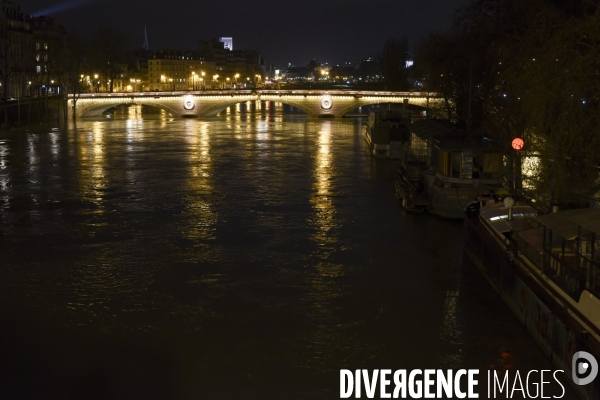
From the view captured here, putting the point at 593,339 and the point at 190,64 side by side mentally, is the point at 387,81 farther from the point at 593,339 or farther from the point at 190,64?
the point at 593,339

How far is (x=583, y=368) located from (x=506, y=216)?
4744 mm

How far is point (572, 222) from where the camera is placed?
334 inches

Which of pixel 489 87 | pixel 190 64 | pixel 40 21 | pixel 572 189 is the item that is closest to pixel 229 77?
pixel 190 64

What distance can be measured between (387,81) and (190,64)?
51643 mm

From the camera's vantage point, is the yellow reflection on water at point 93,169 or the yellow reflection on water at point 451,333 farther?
the yellow reflection on water at point 93,169

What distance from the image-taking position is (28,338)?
909 cm

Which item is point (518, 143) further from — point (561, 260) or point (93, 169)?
point (93, 169)

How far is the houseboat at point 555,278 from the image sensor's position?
7.60 metres

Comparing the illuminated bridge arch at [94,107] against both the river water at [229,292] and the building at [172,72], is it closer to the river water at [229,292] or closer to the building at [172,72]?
the river water at [229,292]

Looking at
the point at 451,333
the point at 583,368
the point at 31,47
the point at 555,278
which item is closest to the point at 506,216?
the point at 451,333

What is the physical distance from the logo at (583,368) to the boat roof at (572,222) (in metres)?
1.16

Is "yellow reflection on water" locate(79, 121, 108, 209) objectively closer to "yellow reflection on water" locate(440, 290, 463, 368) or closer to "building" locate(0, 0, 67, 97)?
"yellow reflection on water" locate(440, 290, 463, 368)

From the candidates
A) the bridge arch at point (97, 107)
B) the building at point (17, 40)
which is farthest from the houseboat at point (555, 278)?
the building at point (17, 40)

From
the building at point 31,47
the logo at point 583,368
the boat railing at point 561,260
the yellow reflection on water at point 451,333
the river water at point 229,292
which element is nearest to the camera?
the logo at point 583,368
